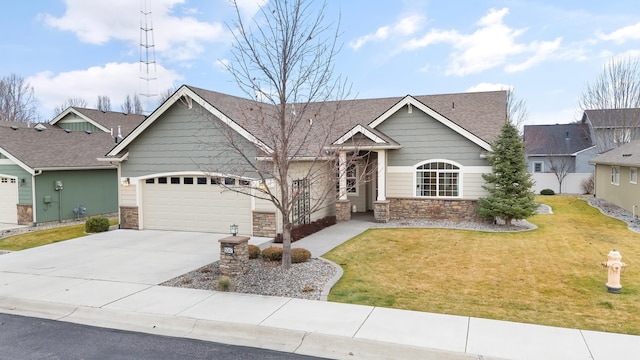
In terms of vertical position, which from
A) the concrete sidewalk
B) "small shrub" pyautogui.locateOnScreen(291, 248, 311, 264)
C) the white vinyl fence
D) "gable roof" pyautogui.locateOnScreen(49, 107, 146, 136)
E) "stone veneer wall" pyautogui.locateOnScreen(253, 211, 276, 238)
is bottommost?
the concrete sidewalk

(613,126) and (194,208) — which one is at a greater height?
(613,126)

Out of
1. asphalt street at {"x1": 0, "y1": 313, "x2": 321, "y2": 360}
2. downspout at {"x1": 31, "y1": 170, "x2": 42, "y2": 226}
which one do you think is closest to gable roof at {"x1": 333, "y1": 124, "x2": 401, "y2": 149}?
asphalt street at {"x1": 0, "y1": 313, "x2": 321, "y2": 360}

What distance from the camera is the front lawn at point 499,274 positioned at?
304 inches

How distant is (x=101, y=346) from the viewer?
6.52 m

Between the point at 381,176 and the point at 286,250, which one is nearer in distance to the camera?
the point at 286,250

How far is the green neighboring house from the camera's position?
19.1 meters

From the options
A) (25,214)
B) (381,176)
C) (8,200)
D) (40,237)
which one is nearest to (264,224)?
(381,176)

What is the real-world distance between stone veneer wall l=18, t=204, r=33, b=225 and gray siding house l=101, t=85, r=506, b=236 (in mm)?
5127

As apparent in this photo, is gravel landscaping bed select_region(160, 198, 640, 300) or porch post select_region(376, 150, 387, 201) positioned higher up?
porch post select_region(376, 150, 387, 201)

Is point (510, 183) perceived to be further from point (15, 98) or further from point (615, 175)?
point (15, 98)

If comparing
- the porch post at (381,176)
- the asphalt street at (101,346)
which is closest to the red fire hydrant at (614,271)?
the asphalt street at (101,346)

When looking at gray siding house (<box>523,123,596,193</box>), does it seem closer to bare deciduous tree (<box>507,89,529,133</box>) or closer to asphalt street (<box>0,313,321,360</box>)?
bare deciduous tree (<box>507,89,529,133</box>)

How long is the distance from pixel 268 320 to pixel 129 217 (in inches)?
466

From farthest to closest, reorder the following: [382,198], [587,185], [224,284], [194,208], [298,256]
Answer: [587,185], [382,198], [194,208], [298,256], [224,284]
